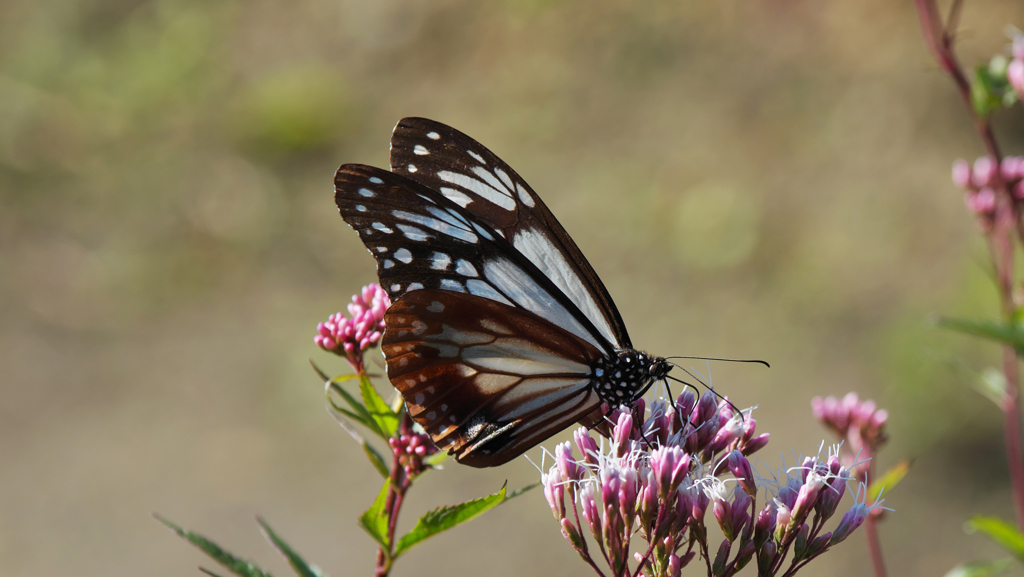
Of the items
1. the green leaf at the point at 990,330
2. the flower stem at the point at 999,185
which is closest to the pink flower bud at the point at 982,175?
the flower stem at the point at 999,185

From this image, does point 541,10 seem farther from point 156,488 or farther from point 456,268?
point 456,268

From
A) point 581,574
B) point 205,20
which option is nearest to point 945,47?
point 581,574

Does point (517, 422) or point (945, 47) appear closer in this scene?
point (517, 422)

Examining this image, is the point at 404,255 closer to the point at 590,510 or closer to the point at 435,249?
the point at 435,249

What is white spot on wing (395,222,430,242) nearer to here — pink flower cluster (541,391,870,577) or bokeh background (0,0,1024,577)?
pink flower cluster (541,391,870,577)

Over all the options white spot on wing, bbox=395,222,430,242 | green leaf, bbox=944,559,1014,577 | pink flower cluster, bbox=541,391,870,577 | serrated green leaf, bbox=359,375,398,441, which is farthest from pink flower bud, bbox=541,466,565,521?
green leaf, bbox=944,559,1014,577

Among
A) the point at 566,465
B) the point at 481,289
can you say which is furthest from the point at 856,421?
the point at 481,289
